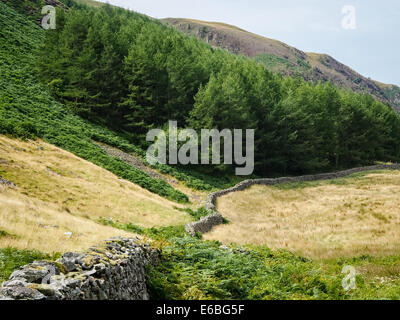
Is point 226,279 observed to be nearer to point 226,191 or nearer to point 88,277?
point 88,277

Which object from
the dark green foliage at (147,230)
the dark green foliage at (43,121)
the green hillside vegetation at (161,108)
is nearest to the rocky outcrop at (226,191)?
the dark green foliage at (147,230)

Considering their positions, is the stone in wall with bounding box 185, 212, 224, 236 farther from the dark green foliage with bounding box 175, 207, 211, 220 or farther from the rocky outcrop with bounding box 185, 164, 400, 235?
the dark green foliage with bounding box 175, 207, 211, 220

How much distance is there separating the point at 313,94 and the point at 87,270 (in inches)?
2807

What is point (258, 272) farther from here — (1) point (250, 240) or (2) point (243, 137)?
(2) point (243, 137)

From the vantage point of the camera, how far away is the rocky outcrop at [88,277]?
521 centimetres

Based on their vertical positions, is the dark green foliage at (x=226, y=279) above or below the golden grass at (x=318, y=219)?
above

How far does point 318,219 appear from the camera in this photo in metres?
28.6

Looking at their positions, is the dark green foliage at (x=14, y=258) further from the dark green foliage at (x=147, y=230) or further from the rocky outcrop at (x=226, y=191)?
the rocky outcrop at (x=226, y=191)

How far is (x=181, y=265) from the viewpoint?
1087 cm

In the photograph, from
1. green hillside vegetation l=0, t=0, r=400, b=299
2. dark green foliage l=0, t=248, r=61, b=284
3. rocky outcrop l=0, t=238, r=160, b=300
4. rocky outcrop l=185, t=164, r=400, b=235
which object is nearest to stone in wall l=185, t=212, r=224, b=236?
rocky outcrop l=185, t=164, r=400, b=235

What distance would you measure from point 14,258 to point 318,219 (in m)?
25.2

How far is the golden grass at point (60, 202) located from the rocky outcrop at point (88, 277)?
2559 millimetres

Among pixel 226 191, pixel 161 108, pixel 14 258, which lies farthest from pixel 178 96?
pixel 14 258

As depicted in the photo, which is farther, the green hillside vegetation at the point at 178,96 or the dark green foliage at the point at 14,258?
the green hillside vegetation at the point at 178,96
